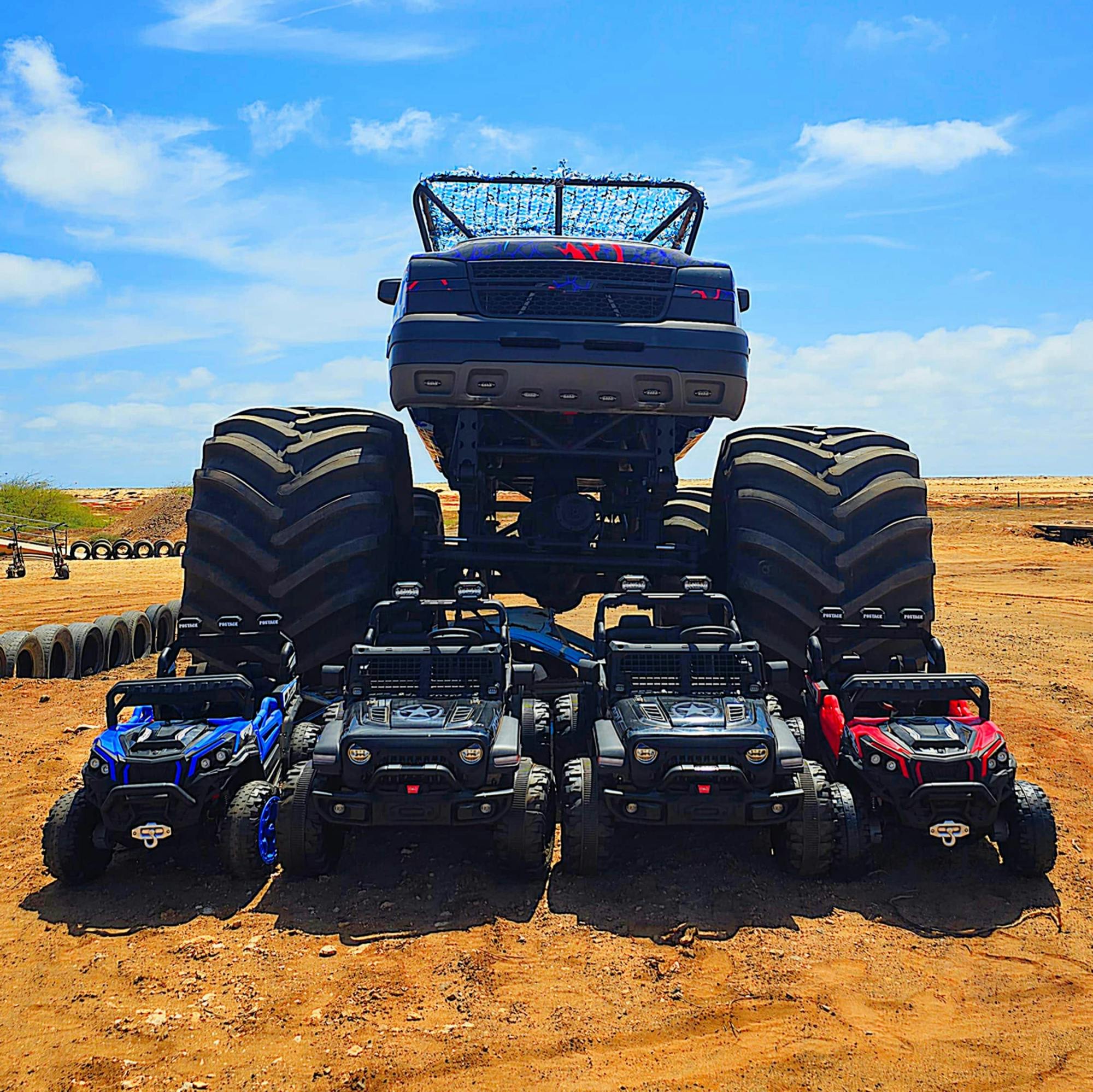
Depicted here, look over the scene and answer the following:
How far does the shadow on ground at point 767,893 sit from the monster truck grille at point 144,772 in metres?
2.04

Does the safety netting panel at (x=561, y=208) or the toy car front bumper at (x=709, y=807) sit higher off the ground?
the safety netting panel at (x=561, y=208)

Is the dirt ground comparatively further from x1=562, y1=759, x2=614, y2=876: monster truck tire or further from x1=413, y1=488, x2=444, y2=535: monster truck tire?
x1=413, y1=488, x2=444, y2=535: monster truck tire

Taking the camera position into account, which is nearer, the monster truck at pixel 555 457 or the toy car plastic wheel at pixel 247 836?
the toy car plastic wheel at pixel 247 836

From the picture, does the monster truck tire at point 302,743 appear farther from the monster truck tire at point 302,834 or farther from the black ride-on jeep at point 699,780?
the black ride-on jeep at point 699,780

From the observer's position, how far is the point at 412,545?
24.9 feet

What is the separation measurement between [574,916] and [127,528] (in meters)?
40.9

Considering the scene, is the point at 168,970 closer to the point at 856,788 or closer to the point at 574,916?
the point at 574,916

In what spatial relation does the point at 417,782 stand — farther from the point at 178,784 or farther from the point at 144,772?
the point at 144,772

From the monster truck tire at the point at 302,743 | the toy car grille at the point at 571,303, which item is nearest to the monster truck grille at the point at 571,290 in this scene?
the toy car grille at the point at 571,303

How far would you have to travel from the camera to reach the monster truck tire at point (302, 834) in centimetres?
507

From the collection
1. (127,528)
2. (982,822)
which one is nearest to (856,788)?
(982,822)

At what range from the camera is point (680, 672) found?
5.98 meters

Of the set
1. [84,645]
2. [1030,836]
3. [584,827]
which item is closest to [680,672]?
[584,827]

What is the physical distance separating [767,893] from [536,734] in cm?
167
